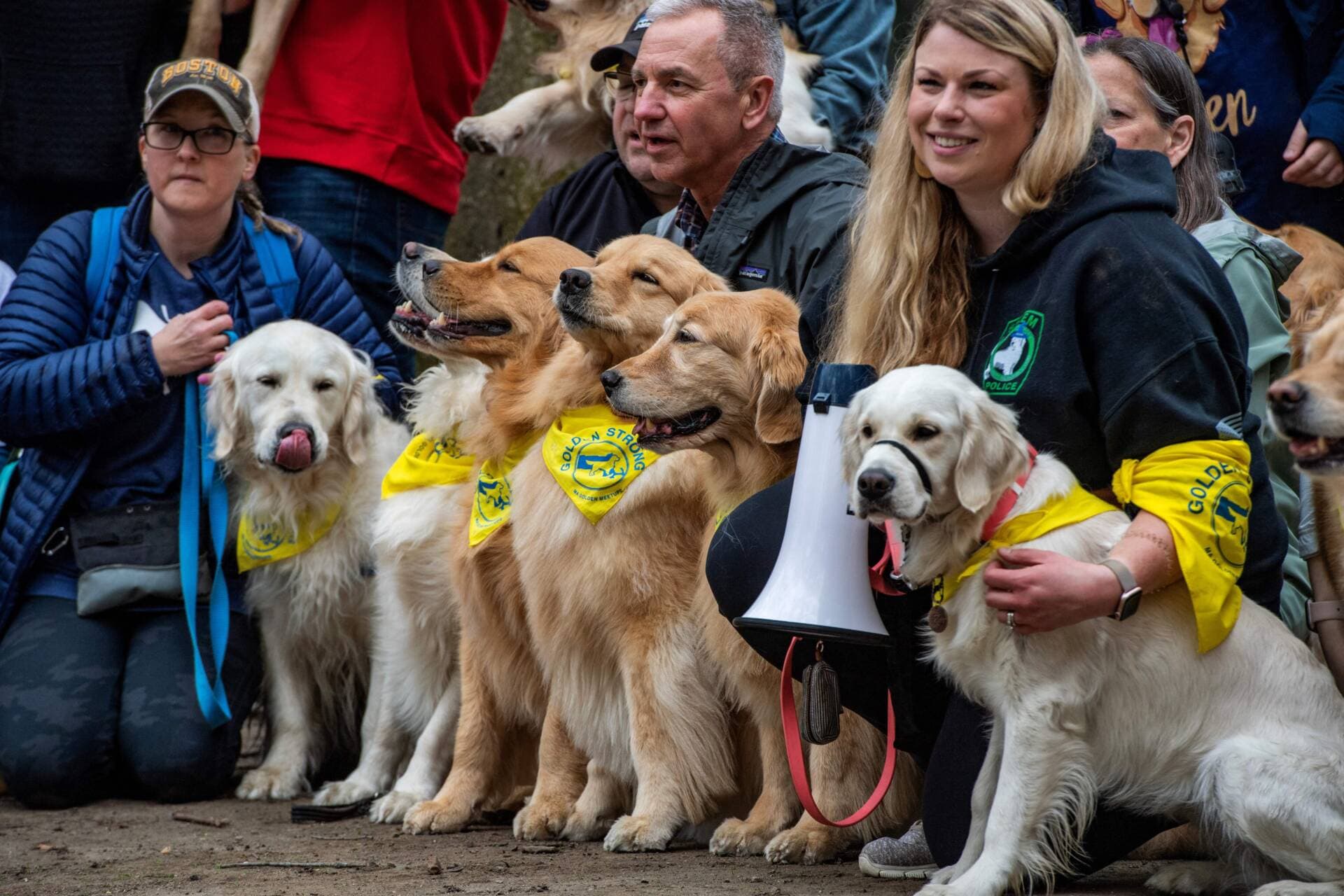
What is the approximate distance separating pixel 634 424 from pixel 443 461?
1038mm

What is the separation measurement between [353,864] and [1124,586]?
189 centimetres

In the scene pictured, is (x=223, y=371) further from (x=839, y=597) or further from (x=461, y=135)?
(x=839, y=597)

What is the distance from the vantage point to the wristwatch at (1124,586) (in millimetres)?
2576

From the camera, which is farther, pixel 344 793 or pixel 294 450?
pixel 294 450

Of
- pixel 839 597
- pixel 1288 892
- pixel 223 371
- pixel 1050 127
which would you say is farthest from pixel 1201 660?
pixel 223 371

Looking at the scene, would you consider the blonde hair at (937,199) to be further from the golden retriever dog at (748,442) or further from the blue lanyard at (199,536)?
the blue lanyard at (199,536)

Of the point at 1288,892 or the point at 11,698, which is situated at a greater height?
the point at 1288,892

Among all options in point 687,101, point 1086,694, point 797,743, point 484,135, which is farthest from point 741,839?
point 484,135

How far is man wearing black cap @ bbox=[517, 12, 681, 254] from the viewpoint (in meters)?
5.13

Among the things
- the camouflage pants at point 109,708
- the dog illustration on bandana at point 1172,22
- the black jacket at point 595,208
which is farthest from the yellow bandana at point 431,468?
the dog illustration on bandana at point 1172,22

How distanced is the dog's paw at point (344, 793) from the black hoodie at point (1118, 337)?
2413 millimetres

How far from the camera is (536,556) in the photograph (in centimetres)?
393

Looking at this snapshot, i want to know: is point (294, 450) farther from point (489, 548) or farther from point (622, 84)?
point (622, 84)

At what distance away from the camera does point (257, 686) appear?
4945mm
